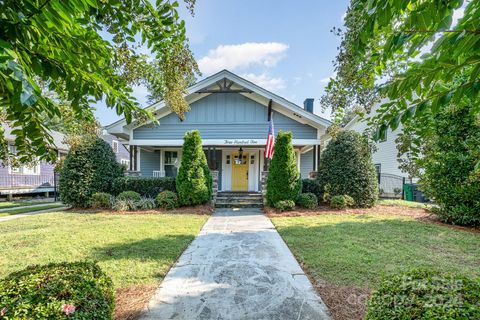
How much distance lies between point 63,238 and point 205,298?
461cm

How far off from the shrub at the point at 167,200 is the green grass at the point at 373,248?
4592mm

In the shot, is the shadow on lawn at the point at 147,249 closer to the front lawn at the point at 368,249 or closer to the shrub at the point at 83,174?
the front lawn at the point at 368,249

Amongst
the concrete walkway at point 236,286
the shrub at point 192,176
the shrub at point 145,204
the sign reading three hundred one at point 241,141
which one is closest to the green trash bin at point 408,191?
the sign reading three hundred one at point 241,141

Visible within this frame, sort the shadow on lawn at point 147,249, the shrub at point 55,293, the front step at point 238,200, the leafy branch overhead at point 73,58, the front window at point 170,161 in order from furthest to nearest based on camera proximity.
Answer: the front window at point 170,161
the front step at point 238,200
the shadow on lawn at point 147,249
the shrub at point 55,293
the leafy branch overhead at point 73,58

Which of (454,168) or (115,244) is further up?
(454,168)

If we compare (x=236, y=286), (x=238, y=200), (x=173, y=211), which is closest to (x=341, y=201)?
(x=238, y=200)

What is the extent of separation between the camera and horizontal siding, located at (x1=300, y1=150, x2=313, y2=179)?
16312mm

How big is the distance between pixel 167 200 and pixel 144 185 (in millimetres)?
1737

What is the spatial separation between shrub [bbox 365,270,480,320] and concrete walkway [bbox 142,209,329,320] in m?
0.99

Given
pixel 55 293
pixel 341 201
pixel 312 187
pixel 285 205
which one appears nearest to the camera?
pixel 55 293

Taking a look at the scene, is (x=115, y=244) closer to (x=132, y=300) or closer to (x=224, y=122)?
Answer: (x=132, y=300)

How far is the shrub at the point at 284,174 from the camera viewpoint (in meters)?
10.5

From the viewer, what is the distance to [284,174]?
10.5 m

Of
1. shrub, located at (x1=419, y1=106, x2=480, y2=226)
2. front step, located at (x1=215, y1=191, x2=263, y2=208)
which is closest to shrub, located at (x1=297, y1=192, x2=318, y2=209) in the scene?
front step, located at (x1=215, y1=191, x2=263, y2=208)
